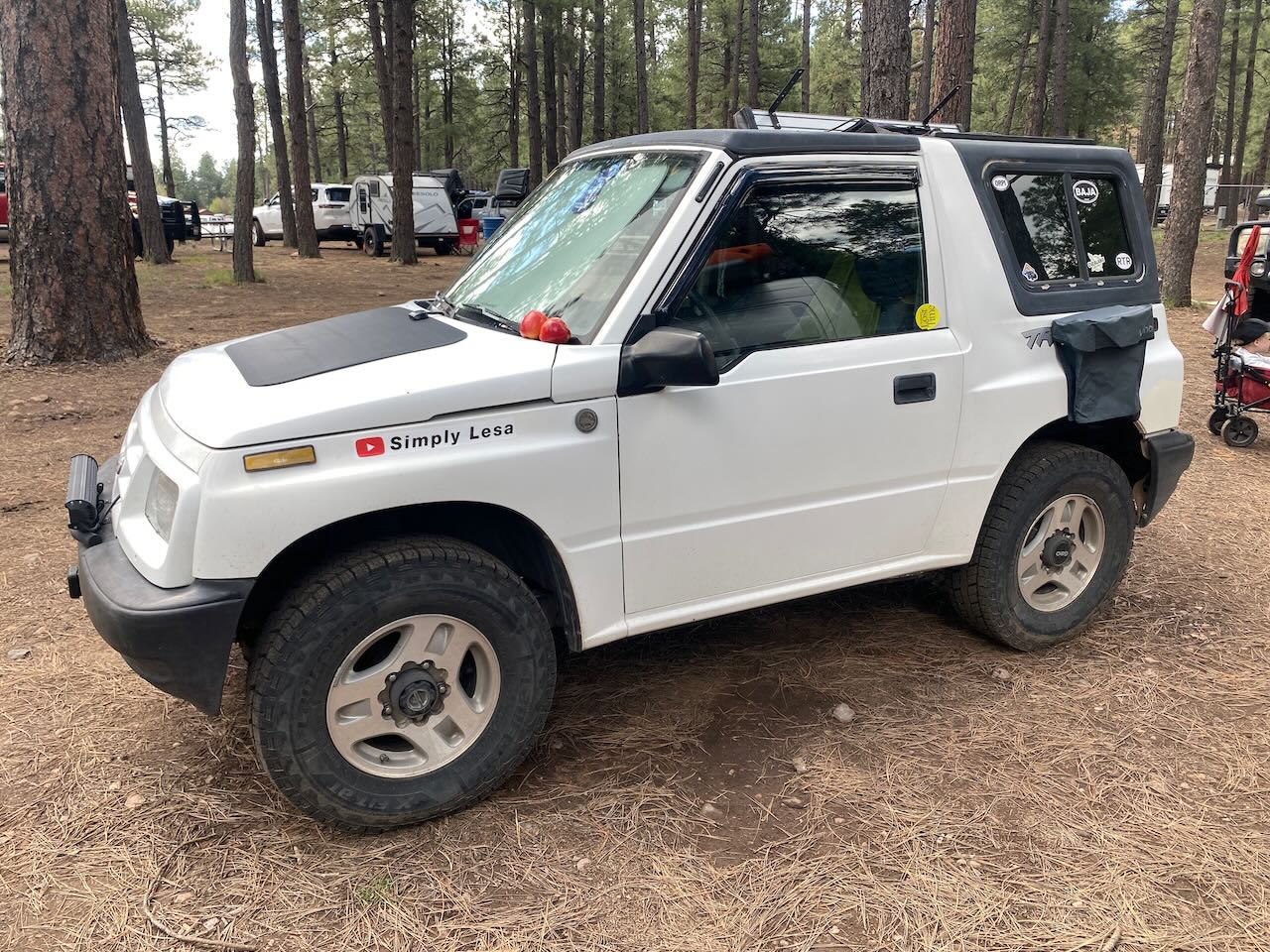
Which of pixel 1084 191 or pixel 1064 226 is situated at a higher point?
pixel 1084 191

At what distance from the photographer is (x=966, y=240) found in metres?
3.54

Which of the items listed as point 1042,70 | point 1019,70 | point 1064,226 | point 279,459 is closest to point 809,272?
point 1064,226

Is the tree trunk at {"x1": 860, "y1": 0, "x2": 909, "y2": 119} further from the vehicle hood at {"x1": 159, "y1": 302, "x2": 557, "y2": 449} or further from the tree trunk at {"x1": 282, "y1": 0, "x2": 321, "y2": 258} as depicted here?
the tree trunk at {"x1": 282, "y1": 0, "x2": 321, "y2": 258}

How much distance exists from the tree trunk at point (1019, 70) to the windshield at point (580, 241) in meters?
37.4

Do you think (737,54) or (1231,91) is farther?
(737,54)

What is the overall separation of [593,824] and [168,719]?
1.66 metres

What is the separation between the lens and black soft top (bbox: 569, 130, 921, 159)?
314 cm

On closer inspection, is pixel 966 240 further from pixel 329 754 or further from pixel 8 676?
pixel 8 676

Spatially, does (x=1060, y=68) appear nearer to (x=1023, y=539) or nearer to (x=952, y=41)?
(x=952, y=41)

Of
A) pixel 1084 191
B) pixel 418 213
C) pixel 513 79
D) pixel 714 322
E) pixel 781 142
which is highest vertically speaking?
pixel 513 79

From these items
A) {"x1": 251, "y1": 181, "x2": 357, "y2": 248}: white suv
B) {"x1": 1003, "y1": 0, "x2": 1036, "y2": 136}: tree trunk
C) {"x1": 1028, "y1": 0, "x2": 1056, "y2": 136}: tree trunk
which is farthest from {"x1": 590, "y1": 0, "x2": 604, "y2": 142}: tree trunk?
{"x1": 1003, "y1": 0, "x2": 1036, "y2": 136}: tree trunk

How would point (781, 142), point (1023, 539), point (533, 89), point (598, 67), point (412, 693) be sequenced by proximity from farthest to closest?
point (598, 67) → point (533, 89) → point (1023, 539) → point (781, 142) → point (412, 693)

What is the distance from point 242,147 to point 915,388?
52.9 ft

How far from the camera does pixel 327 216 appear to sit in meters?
30.6
